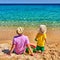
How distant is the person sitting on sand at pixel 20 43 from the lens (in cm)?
601

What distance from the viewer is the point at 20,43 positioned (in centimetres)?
609

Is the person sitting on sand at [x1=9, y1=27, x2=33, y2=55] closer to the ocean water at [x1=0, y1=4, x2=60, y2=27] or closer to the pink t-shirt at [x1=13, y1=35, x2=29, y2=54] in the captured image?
the pink t-shirt at [x1=13, y1=35, x2=29, y2=54]

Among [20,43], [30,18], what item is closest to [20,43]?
[20,43]

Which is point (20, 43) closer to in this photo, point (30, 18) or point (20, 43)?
point (20, 43)

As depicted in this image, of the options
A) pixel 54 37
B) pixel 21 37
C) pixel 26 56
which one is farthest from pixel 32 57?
pixel 54 37

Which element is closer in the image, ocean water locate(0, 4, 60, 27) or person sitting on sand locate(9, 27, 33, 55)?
person sitting on sand locate(9, 27, 33, 55)

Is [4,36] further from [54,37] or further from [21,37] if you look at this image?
[21,37]

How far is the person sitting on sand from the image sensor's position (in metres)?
6.01

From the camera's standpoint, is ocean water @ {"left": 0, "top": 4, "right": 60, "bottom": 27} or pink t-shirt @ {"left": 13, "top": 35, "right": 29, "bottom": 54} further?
ocean water @ {"left": 0, "top": 4, "right": 60, "bottom": 27}

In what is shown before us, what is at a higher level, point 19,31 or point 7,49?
point 19,31

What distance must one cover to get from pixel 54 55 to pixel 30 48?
608 millimetres

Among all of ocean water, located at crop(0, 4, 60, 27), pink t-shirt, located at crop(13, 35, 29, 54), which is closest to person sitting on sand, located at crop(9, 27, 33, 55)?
pink t-shirt, located at crop(13, 35, 29, 54)

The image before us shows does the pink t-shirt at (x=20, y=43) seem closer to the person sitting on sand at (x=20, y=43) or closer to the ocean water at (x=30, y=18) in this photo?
the person sitting on sand at (x=20, y=43)

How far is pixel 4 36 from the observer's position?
33.0 ft
